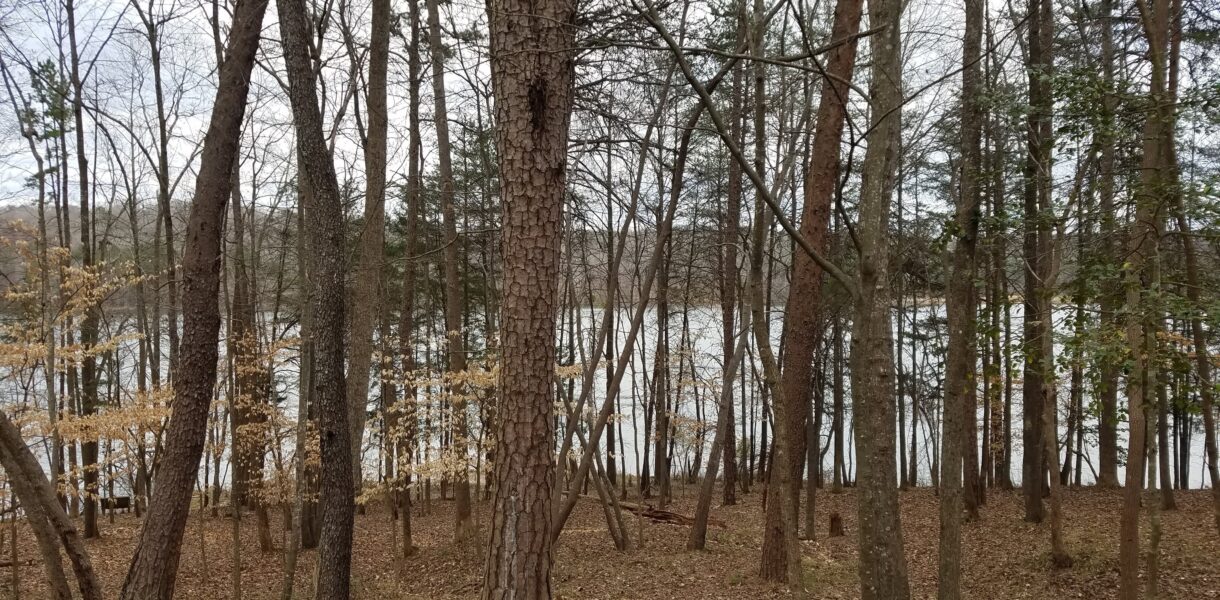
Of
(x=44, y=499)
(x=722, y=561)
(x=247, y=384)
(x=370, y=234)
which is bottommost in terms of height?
(x=722, y=561)

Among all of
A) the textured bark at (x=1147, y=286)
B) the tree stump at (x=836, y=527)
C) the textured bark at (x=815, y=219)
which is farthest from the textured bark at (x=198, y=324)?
the tree stump at (x=836, y=527)

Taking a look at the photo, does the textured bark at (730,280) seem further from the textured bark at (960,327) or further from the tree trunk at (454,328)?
the textured bark at (960,327)

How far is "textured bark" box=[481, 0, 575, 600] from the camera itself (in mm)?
3361

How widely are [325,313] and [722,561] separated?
613cm

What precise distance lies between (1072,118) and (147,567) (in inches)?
300

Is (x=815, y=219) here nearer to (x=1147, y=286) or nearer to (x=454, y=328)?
(x=1147, y=286)

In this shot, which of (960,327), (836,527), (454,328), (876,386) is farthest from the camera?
(836,527)

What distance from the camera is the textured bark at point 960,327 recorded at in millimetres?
5488

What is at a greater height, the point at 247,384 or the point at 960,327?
the point at 960,327

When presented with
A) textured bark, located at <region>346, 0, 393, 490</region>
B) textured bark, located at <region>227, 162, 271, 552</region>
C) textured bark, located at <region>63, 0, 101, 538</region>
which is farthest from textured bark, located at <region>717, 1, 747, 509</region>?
textured bark, located at <region>63, 0, 101, 538</region>

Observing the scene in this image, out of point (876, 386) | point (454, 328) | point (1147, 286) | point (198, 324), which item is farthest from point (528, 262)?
point (454, 328)

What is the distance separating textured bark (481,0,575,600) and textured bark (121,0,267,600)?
3.04 m

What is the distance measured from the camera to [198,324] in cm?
520

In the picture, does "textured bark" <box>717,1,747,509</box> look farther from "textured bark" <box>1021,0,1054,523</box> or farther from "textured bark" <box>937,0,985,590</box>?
"textured bark" <box>937,0,985,590</box>
